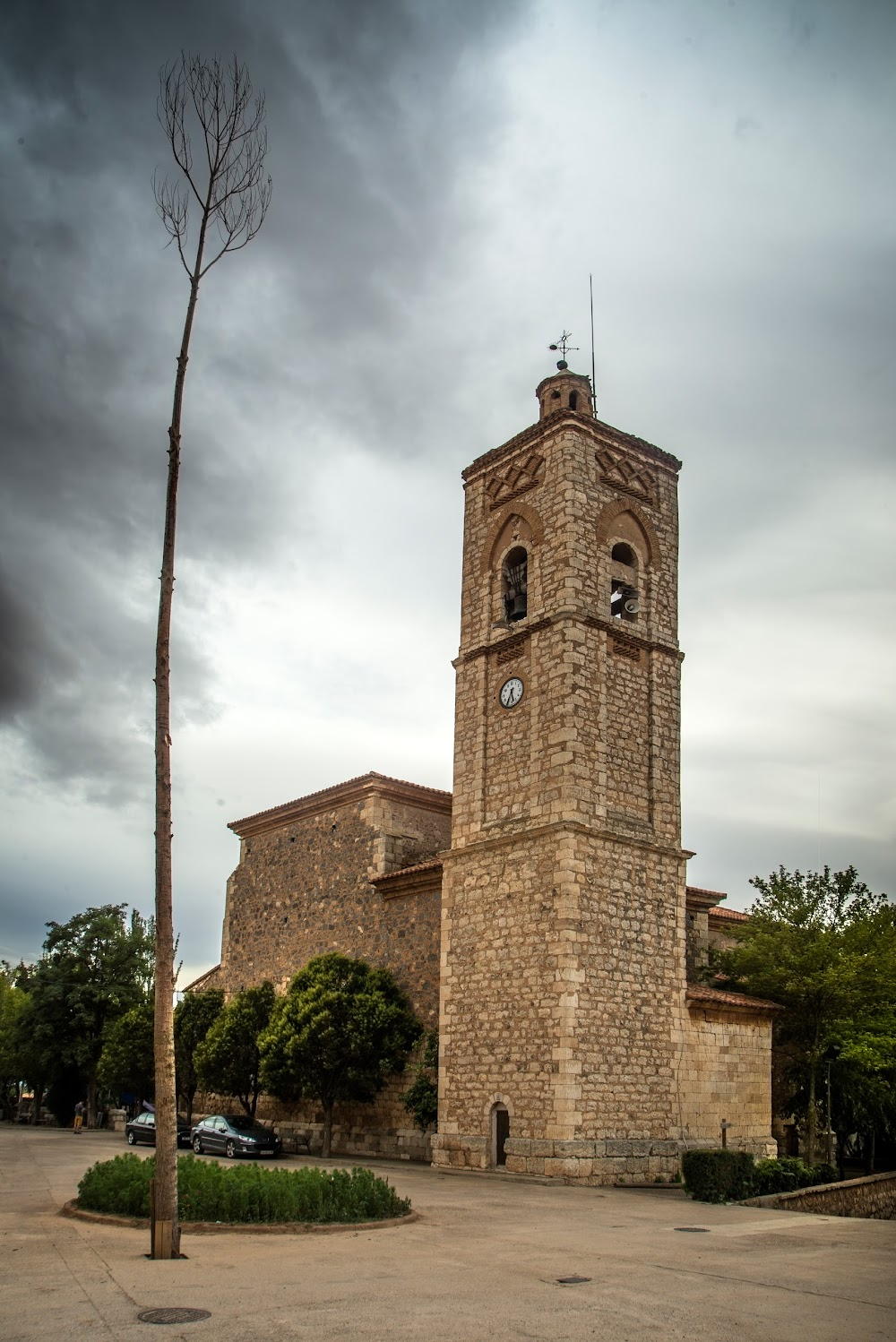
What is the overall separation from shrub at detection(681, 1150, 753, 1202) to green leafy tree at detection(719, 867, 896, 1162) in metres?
6.12

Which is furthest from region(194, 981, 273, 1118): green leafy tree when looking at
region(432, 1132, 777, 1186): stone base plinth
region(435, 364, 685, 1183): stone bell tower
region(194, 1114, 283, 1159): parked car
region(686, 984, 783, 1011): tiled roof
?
region(686, 984, 783, 1011): tiled roof

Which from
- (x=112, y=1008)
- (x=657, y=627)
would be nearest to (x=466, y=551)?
(x=657, y=627)

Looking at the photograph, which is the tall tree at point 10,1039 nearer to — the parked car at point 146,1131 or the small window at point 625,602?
the parked car at point 146,1131

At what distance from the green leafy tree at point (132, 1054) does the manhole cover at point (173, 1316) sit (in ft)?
82.9

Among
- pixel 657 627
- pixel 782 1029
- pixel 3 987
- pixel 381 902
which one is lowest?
pixel 3 987

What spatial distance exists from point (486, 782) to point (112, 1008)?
82.2 feet

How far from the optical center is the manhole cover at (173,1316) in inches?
301

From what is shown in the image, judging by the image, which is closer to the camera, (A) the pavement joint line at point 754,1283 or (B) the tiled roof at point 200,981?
(A) the pavement joint line at point 754,1283

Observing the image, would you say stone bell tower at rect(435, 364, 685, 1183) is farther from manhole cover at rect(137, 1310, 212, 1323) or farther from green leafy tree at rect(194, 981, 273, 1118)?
manhole cover at rect(137, 1310, 212, 1323)

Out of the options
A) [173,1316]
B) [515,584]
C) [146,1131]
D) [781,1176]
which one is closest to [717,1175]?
[781,1176]

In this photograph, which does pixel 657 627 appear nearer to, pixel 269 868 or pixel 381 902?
pixel 381 902

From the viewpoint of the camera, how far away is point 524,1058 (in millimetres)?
20609

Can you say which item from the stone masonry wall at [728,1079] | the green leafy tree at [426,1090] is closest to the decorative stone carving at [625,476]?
the stone masonry wall at [728,1079]

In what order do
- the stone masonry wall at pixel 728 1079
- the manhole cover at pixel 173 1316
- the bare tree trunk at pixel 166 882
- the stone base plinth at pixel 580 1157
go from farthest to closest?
the stone masonry wall at pixel 728 1079
the stone base plinth at pixel 580 1157
the bare tree trunk at pixel 166 882
the manhole cover at pixel 173 1316
